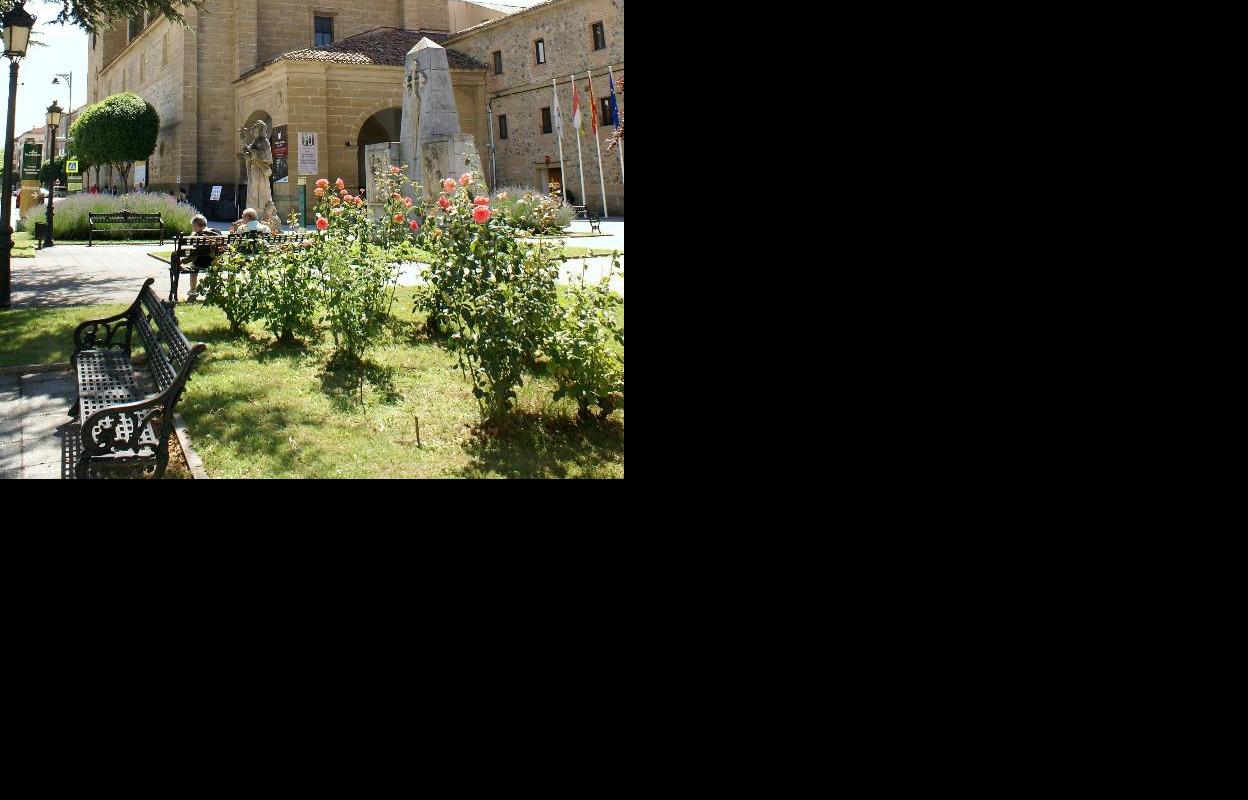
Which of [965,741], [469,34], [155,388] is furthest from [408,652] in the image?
[469,34]

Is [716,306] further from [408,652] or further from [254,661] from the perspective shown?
[254,661]

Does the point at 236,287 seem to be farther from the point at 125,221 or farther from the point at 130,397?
the point at 125,221

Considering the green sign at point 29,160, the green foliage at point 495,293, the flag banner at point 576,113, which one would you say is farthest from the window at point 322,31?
the green foliage at point 495,293

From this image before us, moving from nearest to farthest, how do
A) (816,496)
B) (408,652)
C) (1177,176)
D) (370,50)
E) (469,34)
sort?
1. (1177,176)
2. (816,496)
3. (408,652)
4. (370,50)
5. (469,34)

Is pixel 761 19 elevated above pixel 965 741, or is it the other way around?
pixel 761 19

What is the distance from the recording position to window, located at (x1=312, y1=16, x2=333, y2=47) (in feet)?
53.9

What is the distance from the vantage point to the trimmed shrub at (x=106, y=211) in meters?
15.4

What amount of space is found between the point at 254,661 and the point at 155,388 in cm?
216

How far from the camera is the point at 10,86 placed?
732 centimetres

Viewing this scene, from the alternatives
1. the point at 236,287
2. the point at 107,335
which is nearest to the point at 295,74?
the point at 236,287

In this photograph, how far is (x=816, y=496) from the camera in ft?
7.52

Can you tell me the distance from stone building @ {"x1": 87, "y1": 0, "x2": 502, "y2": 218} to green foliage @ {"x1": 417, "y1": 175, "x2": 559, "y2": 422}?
11747 mm

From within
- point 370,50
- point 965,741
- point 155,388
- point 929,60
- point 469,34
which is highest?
point 469,34

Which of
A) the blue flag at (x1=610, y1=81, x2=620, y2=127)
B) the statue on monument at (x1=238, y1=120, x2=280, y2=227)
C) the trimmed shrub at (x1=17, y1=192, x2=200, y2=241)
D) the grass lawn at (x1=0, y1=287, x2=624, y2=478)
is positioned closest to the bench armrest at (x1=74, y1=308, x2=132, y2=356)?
the grass lawn at (x1=0, y1=287, x2=624, y2=478)
